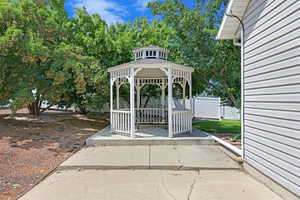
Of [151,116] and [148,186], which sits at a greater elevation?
[151,116]

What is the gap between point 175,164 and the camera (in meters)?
4.58

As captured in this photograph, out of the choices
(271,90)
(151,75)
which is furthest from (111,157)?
(151,75)

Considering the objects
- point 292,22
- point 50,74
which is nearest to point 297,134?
point 292,22

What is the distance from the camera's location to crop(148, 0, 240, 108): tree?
7574 mm

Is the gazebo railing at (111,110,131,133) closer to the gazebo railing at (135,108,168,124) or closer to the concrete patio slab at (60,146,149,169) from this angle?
the concrete patio slab at (60,146,149,169)

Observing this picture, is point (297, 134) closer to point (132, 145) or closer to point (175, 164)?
point (175, 164)

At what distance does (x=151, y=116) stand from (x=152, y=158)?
15.4 ft

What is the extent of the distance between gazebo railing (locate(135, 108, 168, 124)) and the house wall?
192 inches

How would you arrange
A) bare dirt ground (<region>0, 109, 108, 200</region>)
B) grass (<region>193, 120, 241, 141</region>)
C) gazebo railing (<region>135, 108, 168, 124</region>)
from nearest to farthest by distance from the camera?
1. bare dirt ground (<region>0, 109, 108, 200</region>)
2. grass (<region>193, 120, 241, 141</region>)
3. gazebo railing (<region>135, 108, 168, 124</region>)

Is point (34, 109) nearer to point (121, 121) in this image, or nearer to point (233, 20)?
point (121, 121)

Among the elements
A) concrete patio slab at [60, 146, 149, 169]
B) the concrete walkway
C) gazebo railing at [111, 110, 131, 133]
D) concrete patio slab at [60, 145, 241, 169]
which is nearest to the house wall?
the concrete walkway

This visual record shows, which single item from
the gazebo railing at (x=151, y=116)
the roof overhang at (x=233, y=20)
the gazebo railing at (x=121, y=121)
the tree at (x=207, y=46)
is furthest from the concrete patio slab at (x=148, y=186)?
the gazebo railing at (x=151, y=116)

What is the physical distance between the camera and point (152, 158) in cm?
502

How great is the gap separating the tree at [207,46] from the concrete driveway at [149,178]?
352 cm
